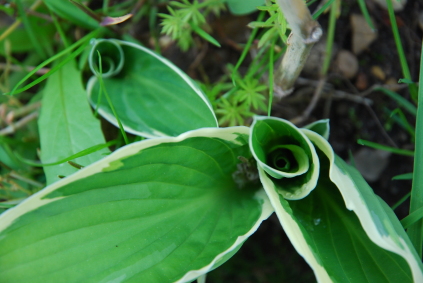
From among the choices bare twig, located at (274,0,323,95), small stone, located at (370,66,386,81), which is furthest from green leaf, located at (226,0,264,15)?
small stone, located at (370,66,386,81)

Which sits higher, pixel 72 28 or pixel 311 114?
pixel 72 28

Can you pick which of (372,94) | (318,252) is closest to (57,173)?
(318,252)

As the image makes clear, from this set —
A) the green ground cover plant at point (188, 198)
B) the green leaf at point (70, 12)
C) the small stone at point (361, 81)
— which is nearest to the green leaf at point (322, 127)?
the green ground cover plant at point (188, 198)

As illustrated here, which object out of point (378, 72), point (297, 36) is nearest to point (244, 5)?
point (297, 36)

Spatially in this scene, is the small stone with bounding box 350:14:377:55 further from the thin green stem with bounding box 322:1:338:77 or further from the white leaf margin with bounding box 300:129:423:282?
the white leaf margin with bounding box 300:129:423:282

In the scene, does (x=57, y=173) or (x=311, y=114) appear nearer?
(x=57, y=173)

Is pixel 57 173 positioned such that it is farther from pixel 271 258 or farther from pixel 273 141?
pixel 271 258
